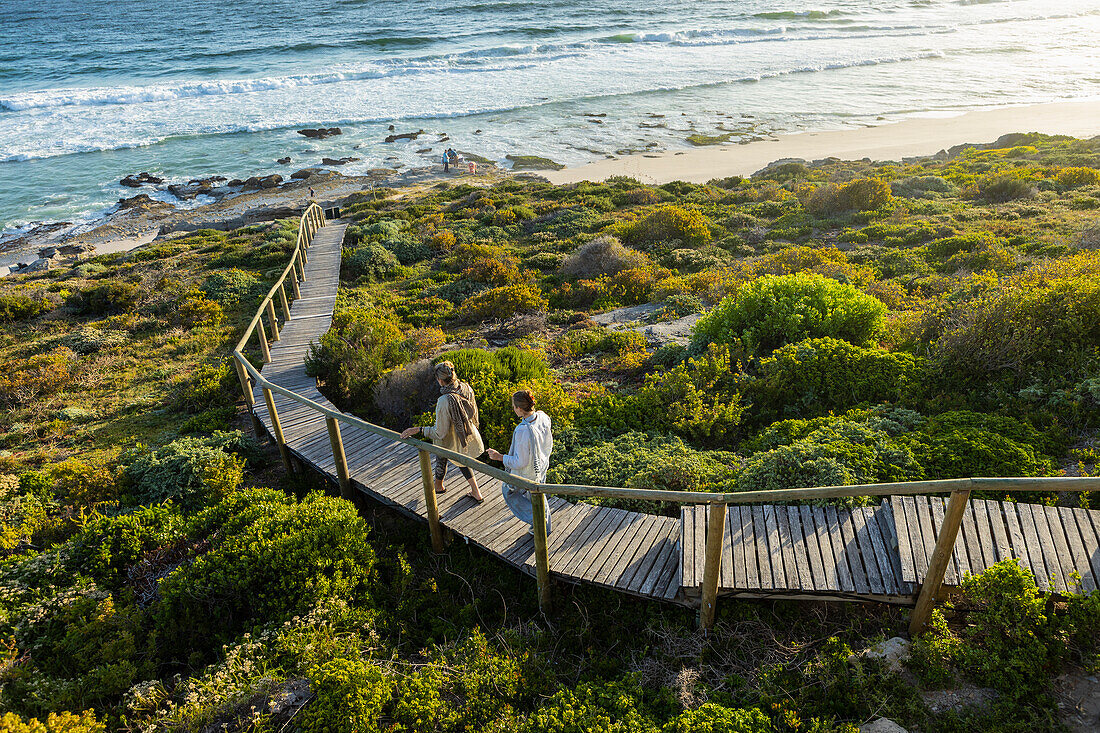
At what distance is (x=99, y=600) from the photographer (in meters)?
6.02

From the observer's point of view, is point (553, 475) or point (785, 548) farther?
point (553, 475)

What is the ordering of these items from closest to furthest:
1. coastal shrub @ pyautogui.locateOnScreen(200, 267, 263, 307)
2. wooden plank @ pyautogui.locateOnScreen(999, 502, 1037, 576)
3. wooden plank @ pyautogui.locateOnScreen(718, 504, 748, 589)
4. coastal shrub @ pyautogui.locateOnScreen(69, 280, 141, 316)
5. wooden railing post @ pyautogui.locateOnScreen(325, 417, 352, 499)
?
wooden plank @ pyautogui.locateOnScreen(999, 502, 1037, 576), wooden plank @ pyautogui.locateOnScreen(718, 504, 748, 589), wooden railing post @ pyautogui.locateOnScreen(325, 417, 352, 499), coastal shrub @ pyautogui.locateOnScreen(69, 280, 141, 316), coastal shrub @ pyautogui.locateOnScreen(200, 267, 263, 307)

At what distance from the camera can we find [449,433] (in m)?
6.38

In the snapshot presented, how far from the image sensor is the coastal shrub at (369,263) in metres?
18.2

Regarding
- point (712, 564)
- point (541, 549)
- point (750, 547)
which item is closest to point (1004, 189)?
point (750, 547)

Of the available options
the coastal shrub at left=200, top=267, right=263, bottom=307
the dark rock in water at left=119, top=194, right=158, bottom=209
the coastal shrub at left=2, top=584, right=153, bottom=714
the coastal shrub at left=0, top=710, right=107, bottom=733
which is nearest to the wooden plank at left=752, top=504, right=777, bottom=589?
the coastal shrub at left=0, top=710, right=107, bottom=733

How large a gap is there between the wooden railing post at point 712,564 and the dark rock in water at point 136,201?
36642 mm

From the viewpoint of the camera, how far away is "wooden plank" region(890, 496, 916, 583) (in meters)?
4.59

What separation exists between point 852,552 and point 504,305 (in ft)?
34.1

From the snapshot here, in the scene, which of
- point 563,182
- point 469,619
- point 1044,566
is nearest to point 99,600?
point 469,619

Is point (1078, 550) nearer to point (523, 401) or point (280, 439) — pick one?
point (523, 401)

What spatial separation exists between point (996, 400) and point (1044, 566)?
366 centimetres

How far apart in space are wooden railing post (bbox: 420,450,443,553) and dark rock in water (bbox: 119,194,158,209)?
3386 centimetres

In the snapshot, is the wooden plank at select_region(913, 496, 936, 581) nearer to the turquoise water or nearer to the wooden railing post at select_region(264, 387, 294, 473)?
the wooden railing post at select_region(264, 387, 294, 473)
